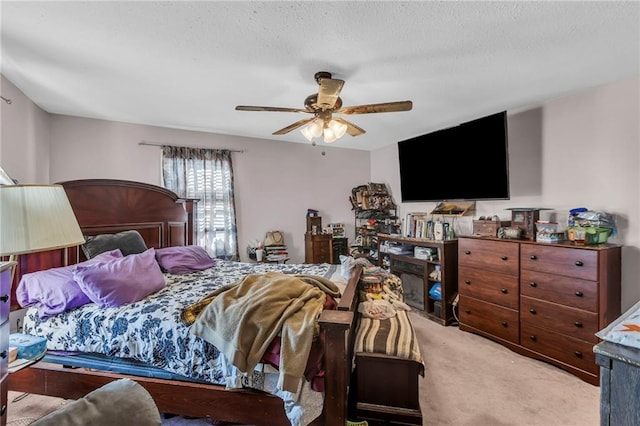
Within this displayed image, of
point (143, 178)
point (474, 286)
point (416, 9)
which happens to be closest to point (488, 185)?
point (474, 286)

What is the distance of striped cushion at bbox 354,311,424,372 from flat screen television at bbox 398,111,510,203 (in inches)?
76.7

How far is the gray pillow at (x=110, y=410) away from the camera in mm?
709

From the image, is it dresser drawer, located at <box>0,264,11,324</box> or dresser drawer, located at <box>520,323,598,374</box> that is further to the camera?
dresser drawer, located at <box>520,323,598,374</box>

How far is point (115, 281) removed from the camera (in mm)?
1887

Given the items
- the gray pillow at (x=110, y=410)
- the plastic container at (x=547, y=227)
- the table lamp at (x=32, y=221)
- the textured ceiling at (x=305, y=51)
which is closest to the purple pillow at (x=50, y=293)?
the table lamp at (x=32, y=221)

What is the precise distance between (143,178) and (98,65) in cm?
181

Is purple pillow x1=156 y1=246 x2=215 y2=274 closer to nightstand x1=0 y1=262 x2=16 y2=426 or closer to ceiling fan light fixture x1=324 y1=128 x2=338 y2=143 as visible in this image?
nightstand x1=0 y1=262 x2=16 y2=426

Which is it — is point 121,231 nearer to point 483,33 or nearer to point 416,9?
point 416,9

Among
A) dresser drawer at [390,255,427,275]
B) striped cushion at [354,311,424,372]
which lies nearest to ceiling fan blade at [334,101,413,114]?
striped cushion at [354,311,424,372]

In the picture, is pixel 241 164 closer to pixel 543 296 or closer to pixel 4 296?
pixel 4 296

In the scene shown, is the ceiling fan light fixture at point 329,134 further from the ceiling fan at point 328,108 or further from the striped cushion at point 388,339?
the striped cushion at point 388,339

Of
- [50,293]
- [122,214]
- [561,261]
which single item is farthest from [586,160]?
[122,214]

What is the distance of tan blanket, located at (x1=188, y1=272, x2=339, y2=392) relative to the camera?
4.53 feet

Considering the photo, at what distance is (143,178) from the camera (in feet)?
12.0
